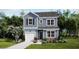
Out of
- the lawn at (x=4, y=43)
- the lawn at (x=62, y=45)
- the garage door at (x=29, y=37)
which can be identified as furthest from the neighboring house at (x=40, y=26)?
the lawn at (x=4, y=43)

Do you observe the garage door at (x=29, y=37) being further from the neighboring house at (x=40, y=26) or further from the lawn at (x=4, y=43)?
the lawn at (x=4, y=43)

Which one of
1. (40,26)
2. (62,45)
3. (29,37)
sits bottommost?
(62,45)

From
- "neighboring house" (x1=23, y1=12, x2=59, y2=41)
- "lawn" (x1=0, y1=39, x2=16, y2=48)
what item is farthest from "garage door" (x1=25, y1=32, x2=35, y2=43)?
"lawn" (x1=0, y1=39, x2=16, y2=48)

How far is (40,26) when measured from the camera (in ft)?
12.5

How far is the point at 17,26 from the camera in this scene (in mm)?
3820

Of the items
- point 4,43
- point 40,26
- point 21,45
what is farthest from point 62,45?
point 4,43

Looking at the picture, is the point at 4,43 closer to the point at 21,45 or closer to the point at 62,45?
the point at 21,45

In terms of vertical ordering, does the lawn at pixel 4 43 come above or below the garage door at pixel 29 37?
below

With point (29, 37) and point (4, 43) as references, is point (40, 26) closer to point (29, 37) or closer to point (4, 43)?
point (29, 37)

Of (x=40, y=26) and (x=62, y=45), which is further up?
(x=40, y=26)

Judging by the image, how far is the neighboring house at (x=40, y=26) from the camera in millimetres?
3771

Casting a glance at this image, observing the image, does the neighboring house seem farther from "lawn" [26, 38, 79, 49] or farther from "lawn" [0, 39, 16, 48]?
"lawn" [0, 39, 16, 48]

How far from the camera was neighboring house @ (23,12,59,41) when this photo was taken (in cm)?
377

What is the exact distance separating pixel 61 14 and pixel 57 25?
164 millimetres
